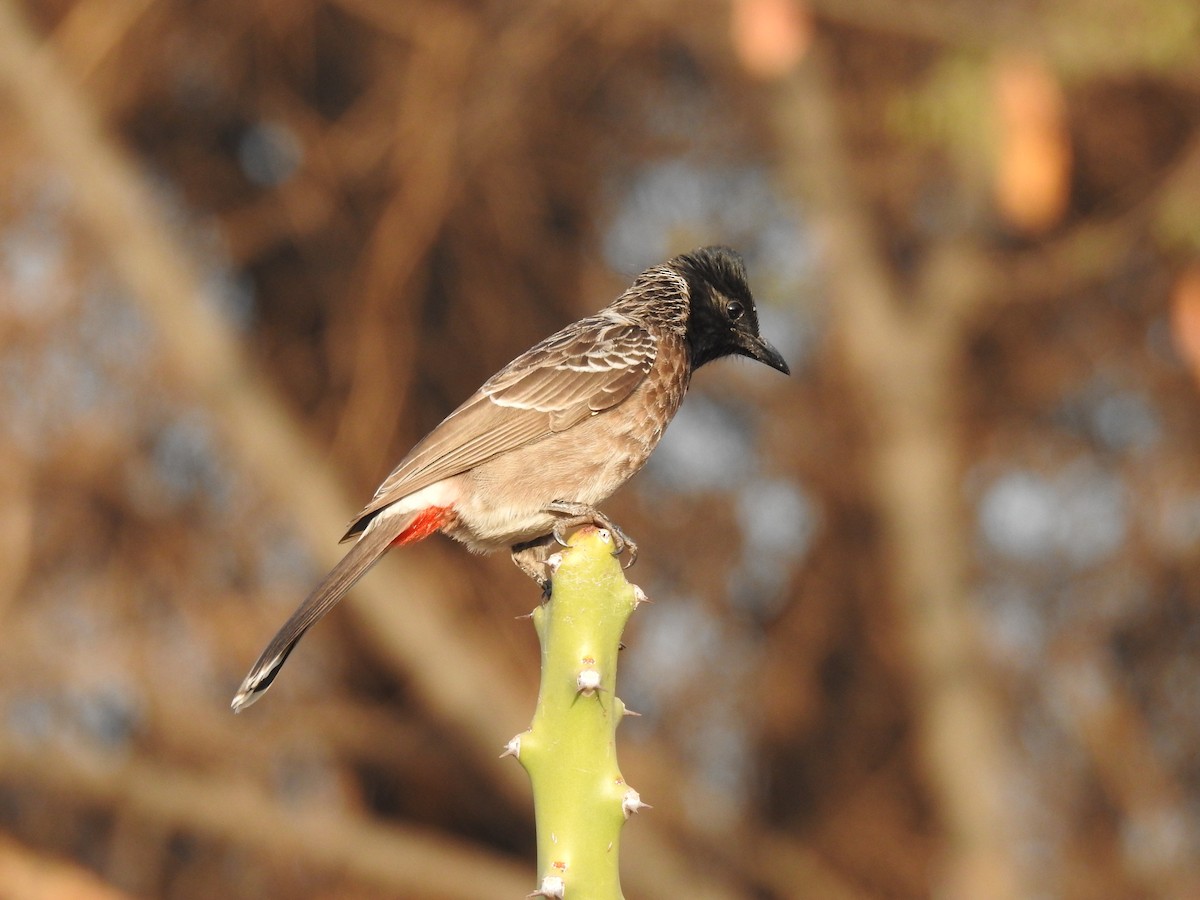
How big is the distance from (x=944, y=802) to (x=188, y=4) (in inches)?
206

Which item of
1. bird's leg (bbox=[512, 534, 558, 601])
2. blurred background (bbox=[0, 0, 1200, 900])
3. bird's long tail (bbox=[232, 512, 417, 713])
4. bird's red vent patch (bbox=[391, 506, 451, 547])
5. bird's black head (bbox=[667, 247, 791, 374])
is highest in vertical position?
blurred background (bbox=[0, 0, 1200, 900])

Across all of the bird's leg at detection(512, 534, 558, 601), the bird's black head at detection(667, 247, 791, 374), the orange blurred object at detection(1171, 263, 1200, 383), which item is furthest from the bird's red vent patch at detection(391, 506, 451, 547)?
the orange blurred object at detection(1171, 263, 1200, 383)

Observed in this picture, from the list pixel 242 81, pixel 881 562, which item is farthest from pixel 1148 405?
pixel 242 81

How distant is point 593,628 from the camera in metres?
2.66

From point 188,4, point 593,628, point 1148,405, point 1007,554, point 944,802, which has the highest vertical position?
point 188,4

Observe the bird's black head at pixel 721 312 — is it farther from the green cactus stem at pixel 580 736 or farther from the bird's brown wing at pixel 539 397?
the green cactus stem at pixel 580 736

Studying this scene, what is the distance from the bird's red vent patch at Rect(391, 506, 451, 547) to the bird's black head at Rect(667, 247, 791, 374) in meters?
0.89

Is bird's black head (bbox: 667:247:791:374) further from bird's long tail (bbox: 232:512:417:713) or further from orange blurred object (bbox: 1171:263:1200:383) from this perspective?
orange blurred object (bbox: 1171:263:1200:383)

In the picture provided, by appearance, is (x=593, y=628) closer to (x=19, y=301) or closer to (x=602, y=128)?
(x=19, y=301)

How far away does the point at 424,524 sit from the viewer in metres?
3.73

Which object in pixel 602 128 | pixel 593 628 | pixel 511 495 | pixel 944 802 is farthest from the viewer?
pixel 602 128

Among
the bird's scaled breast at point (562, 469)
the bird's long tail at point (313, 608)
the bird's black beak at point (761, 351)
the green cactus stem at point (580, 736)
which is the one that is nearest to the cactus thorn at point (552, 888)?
the green cactus stem at point (580, 736)

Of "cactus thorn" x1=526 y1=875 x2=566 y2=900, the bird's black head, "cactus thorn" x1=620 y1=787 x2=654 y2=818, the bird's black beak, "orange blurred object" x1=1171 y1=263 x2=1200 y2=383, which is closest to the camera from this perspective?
"cactus thorn" x1=526 y1=875 x2=566 y2=900

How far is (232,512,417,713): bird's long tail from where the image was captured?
3.25 m
